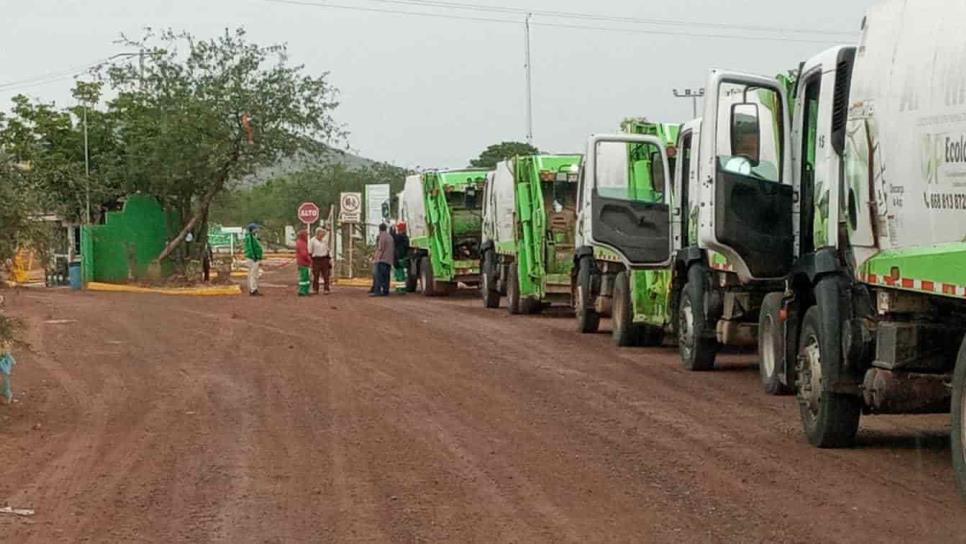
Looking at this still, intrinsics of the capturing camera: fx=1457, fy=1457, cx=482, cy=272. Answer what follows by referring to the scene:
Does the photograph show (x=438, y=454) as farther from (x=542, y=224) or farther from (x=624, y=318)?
(x=542, y=224)

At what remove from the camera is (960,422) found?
8055 millimetres

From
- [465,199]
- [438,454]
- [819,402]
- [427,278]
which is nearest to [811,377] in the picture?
[819,402]

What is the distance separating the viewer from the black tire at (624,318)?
18.6 metres

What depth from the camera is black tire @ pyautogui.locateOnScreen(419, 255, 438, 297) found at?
3306cm

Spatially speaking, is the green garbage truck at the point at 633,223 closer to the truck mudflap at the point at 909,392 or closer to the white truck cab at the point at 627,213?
the white truck cab at the point at 627,213

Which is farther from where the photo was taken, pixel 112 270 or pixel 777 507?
pixel 112 270

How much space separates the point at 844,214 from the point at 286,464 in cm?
421

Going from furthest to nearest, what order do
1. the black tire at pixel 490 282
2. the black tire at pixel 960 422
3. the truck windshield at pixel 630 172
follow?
1. the black tire at pixel 490 282
2. the truck windshield at pixel 630 172
3. the black tire at pixel 960 422

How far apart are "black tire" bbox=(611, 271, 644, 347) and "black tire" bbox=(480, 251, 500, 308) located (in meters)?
9.07

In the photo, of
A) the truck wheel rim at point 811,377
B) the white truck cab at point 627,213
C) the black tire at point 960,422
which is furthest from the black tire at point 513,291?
the black tire at point 960,422

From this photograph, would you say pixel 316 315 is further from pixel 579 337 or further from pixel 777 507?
pixel 777 507

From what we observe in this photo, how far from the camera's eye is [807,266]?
420 inches

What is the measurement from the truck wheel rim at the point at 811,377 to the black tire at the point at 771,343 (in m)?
1.82

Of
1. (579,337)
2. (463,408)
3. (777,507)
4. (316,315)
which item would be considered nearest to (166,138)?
(316,315)
